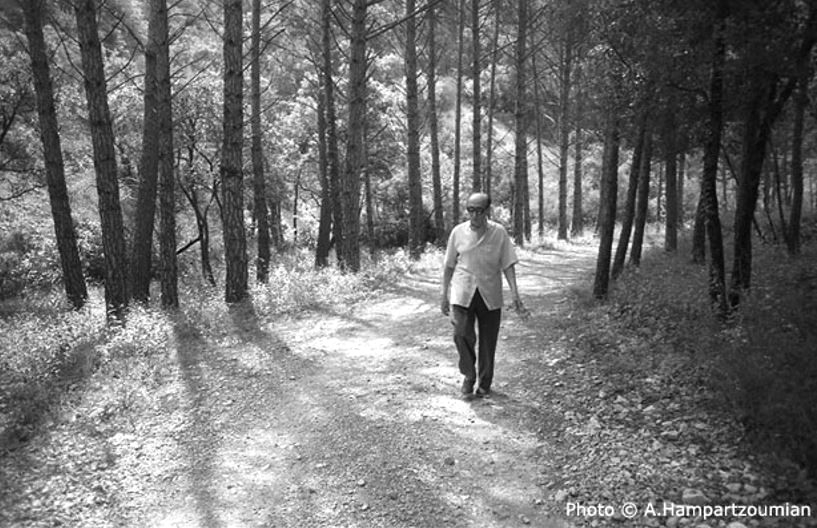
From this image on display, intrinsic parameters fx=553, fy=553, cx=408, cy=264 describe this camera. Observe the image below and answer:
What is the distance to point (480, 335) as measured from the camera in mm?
5691

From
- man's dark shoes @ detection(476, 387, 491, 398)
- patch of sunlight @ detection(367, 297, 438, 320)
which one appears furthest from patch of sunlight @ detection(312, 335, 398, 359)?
man's dark shoes @ detection(476, 387, 491, 398)

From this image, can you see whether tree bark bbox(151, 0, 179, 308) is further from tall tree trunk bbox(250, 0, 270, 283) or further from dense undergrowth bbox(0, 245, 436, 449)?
tall tree trunk bbox(250, 0, 270, 283)

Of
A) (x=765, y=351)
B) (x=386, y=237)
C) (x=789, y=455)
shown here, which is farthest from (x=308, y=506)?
(x=386, y=237)

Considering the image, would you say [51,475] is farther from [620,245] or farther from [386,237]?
[386,237]

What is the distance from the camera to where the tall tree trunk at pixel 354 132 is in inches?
472

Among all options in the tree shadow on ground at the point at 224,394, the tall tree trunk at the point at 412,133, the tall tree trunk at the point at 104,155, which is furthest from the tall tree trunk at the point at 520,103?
the tree shadow on ground at the point at 224,394

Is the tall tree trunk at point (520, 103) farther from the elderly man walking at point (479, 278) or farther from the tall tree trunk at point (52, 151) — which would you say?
the elderly man walking at point (479, 278)

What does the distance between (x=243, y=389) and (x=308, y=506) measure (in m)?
2.74

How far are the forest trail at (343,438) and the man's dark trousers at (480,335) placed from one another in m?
0.29

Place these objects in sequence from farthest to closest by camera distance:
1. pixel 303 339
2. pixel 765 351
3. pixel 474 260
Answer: pixel 303 339
pixel 474 260
pixel 765 351

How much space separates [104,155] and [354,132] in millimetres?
5158

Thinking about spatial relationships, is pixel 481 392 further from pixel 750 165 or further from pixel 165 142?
pixel 165 142

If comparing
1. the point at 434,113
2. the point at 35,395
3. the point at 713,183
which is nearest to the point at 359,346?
the point at 35,395

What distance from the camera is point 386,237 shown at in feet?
102
